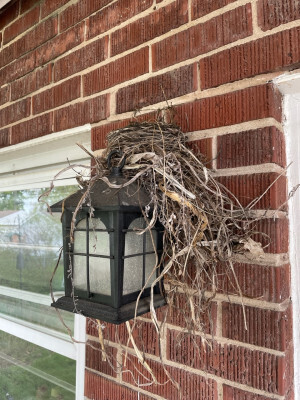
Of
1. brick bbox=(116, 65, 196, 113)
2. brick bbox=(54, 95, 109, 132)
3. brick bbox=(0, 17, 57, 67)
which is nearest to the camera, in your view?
brick bbox=(116, 65, 196, 113)

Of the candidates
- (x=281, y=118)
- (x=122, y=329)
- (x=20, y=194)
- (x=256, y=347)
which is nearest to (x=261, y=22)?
(x=281, y=118)

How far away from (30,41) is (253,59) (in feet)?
3.75

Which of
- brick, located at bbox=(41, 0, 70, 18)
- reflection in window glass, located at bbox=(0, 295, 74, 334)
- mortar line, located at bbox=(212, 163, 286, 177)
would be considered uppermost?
brick, located at bbox=(41, 0, 70, 18)

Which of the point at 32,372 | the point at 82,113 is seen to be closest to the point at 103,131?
the point at 82,113

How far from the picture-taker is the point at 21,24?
1519 millimetres

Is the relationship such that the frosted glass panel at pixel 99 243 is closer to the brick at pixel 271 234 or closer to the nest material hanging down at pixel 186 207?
the nest material hanging down at pixel 186 207

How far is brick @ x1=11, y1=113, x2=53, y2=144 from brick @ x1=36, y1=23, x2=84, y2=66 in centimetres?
26

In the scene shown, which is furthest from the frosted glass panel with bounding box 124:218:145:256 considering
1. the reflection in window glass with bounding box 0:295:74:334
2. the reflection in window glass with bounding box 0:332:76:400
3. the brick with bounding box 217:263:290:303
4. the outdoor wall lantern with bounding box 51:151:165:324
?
the reflection in window glass with bounding box 0:332:76:400

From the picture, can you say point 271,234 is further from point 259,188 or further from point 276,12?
point 276,12

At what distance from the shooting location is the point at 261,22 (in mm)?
768

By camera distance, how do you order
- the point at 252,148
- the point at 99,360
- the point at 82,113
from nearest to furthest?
1. the point at 252,148
2. the point at 99,360
3. the point at 82,113

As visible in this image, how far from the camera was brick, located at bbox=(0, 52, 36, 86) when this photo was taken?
1.45m

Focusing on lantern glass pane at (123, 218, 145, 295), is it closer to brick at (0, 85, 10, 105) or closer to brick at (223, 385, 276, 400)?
brick at (223, 385, 276, 400)

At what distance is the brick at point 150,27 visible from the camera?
36.4 inches
